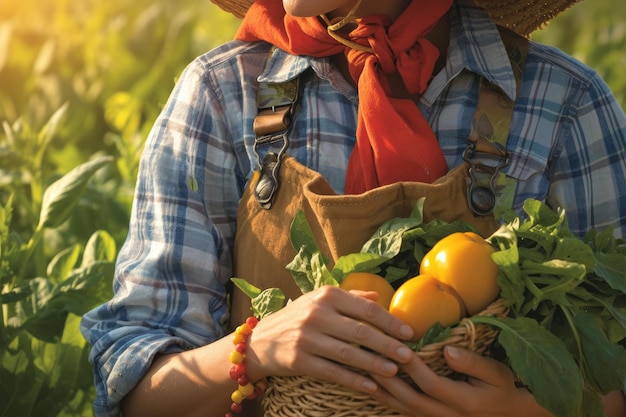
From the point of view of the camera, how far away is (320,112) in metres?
2.65

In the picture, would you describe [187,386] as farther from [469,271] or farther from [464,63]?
[464,63]

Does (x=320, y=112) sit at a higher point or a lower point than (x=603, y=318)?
higher

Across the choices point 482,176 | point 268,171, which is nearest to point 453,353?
point 482,176

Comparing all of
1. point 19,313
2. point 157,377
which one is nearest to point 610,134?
point 157,377

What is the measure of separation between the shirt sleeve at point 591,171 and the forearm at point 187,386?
0.84m

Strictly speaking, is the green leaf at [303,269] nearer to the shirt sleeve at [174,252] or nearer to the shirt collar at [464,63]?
the shirt sleeve at [174,252]

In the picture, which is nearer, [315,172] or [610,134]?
[315,172]

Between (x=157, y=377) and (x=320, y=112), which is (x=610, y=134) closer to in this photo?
(x=320, y=112)

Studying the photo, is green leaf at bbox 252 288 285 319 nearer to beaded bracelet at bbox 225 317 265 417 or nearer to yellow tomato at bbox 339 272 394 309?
beaded bracelet at bbox 225 317 265 417

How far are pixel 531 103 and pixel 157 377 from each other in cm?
101

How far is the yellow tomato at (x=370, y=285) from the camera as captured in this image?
2.19m

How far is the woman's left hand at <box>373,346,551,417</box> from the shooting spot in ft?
6.86

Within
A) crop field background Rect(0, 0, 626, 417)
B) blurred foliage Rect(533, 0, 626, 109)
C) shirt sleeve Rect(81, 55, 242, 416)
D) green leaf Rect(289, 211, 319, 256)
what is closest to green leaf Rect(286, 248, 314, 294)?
green leaf Rect(289, 211, 319, 256)

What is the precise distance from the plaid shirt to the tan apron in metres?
0.06
